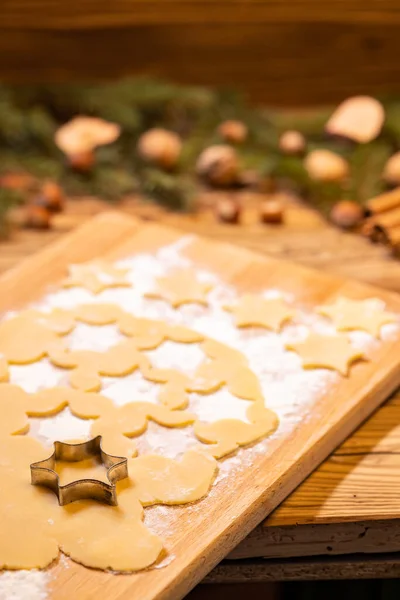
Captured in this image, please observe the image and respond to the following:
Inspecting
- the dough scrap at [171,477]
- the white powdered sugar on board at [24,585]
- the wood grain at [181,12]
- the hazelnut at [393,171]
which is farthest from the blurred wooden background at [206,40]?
the white powdered sugar on board at [24,585]

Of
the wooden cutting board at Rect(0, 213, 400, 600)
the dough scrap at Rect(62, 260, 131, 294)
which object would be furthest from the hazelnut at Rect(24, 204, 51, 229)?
the dough scrap at Rect(62, 260, 131, 294)

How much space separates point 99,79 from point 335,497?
1.34 m

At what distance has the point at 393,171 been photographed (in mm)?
1756

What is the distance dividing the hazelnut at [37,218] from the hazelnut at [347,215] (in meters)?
0.58

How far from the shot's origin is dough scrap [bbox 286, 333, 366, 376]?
4.15ft

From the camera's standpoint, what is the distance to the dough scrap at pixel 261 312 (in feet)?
4.46

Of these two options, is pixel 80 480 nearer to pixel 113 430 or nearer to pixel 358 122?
pixel 113 430

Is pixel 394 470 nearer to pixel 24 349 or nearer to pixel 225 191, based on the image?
pixel 24 349

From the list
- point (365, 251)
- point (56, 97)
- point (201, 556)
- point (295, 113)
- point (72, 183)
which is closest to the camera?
point (201, 556)

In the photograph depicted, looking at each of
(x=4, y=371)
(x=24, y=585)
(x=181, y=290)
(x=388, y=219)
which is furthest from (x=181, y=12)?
(x=24, y=585)

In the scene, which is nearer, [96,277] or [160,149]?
[96,277]

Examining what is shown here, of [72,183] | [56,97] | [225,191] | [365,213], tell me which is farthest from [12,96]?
[365,213]

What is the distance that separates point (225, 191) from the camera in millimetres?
1920

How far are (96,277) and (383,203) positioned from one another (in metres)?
0.56
